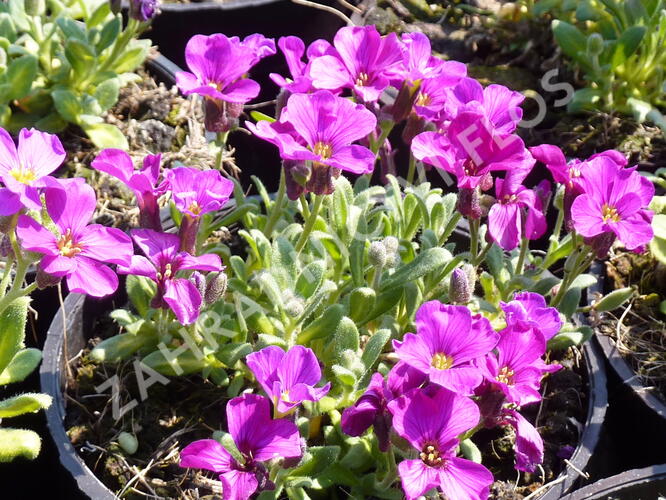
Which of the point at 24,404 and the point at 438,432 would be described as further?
the point at 24,404

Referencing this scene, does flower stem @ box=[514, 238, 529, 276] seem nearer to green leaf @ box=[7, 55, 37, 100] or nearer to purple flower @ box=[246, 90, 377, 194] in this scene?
purple flower @ box=[246, 90, 377, 194]

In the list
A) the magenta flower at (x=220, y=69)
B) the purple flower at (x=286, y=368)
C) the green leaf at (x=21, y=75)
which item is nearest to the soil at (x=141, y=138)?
the green leaf at (x=21, y=75)

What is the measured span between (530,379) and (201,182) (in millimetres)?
588

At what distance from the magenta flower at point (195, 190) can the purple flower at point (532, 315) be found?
0.47m

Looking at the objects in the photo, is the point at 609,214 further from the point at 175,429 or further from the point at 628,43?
the point at 628,43

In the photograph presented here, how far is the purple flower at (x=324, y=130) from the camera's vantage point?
4.60 ft

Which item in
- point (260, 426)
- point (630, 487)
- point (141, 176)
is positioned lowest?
point (630, 487)

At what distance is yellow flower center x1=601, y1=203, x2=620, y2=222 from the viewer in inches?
57.1

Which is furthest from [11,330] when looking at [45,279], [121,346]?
[45,279]

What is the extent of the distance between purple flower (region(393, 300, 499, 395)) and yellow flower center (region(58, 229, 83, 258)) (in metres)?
0.48

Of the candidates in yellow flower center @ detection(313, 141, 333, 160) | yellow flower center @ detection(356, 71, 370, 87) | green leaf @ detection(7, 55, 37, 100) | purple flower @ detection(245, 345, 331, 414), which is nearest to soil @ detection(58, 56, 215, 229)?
green leaf @ detection(7, 55, 37, 100)

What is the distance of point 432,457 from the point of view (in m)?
1.23

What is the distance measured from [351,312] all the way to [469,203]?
31cm

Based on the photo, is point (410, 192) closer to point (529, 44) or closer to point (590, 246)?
point (590, 246)
